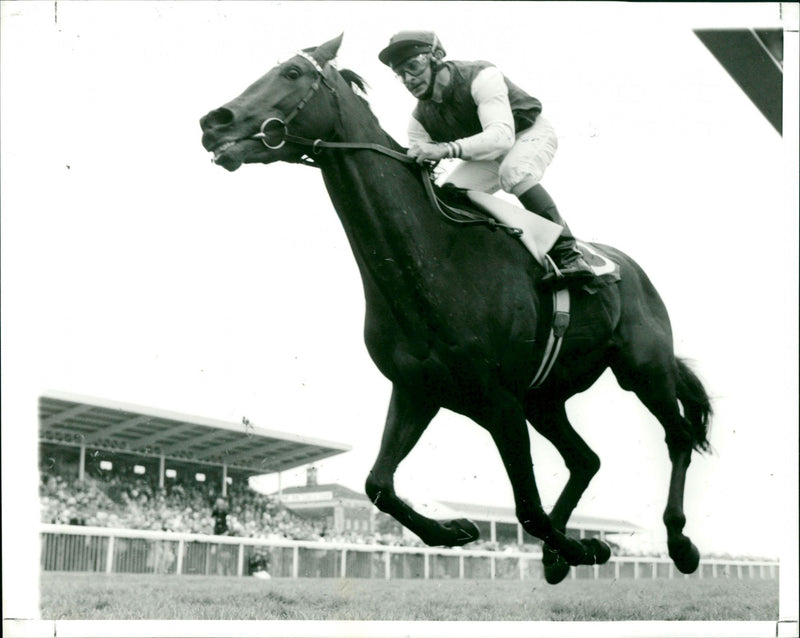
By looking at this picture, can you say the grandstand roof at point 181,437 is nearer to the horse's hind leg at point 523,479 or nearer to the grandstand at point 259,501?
the grandstand at point 259,501

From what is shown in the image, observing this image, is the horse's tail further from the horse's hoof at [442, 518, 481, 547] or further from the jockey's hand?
the jockey's hand

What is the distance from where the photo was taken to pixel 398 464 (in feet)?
12.2

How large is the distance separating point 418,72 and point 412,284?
0.89m

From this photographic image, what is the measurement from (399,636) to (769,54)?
2903mm

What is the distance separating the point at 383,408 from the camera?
400cm

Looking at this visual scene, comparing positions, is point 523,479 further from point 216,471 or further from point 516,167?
point 216,471

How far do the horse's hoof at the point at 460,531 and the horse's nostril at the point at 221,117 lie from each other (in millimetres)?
1658

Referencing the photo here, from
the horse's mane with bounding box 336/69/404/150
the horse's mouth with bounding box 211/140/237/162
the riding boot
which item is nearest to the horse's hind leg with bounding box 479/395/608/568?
the riding boot

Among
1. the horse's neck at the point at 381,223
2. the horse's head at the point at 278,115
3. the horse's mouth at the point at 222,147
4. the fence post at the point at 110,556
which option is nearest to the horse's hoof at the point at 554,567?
the horse's neck at the point at 381,223

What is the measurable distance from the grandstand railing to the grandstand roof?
43 centimetres

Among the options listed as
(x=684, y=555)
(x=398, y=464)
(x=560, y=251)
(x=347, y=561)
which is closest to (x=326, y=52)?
(x=560, y=251)

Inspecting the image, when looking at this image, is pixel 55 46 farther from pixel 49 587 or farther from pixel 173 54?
pixel 49 587

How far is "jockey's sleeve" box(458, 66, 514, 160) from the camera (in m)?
3.64

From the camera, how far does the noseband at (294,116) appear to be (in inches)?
133
